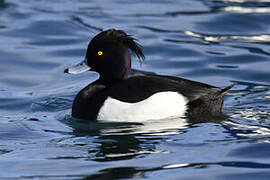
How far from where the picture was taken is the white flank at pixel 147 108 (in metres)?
7.01

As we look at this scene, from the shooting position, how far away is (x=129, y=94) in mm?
7000

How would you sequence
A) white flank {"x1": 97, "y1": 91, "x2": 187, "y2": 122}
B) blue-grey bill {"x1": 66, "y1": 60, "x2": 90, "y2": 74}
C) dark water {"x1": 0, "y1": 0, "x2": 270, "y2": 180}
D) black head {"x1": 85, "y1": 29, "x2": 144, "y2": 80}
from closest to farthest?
dark water {"x1": 0, "y1": 0, "x2": 270, "y2": 180}, white flank {"x1": 97, "y1": 91, "x2": 187, "y2": 122}, black head {"x1": 85, "y1": 29, "x2": 144, "y2": 80}, blue-grey bill {"x1": 66, "y1": 60, "x2": 90, "y2": 74}

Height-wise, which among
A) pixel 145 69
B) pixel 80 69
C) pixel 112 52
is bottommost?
pixel 145 69

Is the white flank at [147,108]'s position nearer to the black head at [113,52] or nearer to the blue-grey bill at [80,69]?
the black head at [113,52]

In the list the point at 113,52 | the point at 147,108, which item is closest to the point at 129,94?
the point at 147,108

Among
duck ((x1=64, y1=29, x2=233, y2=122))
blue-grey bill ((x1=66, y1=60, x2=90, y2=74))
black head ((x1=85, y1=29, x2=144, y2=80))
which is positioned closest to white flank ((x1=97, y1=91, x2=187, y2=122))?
duck ((x1=64, y1=29, x2=233, y2=122))

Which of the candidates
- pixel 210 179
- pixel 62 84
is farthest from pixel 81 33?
pixel 210 179

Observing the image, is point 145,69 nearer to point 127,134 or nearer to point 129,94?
point 129,94

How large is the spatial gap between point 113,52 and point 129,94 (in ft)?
1.98

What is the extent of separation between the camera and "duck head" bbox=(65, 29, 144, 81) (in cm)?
735

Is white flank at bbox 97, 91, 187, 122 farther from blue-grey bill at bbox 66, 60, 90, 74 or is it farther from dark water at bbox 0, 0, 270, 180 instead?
blue-grey bill at bbox 66, 60, 90, 74

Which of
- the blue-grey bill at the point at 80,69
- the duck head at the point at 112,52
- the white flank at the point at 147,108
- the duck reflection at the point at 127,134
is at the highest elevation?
the duck head at the point at 112,52

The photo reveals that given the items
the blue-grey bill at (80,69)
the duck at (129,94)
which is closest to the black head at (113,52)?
the duck at (129,94)

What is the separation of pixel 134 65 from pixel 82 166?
4451 mm
